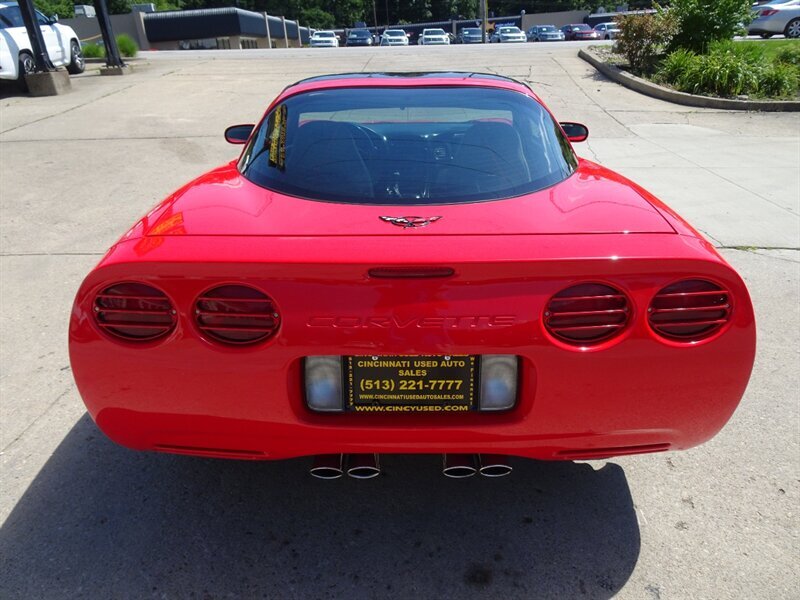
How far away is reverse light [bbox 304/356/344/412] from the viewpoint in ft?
6.28

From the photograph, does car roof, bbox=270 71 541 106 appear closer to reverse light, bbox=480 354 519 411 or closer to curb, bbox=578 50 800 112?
reverse light, bbox=480 354 519 411

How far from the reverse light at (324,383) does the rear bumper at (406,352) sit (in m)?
0.04

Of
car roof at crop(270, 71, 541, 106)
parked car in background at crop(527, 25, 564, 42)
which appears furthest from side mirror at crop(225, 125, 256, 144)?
parked car in background at crop(527, 25, 564, 42)

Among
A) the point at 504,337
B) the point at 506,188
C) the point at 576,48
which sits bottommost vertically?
the point at 576,48

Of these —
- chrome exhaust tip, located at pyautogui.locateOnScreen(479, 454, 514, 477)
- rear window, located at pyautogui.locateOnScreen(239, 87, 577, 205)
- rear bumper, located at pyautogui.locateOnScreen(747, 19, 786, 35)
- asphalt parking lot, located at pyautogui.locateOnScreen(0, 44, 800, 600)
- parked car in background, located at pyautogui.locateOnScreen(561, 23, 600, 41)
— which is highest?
rear window, located at pyautogui.locateOnScreen(239, 87, 577, 205)

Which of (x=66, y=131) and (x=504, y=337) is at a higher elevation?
(x=504, y=337)

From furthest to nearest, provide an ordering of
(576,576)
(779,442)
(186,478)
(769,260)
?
(769,260) → (779,442) → (186,478) → (576,576)

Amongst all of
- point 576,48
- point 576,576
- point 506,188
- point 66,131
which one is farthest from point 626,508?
point 576,48

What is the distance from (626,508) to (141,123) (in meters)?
10.3

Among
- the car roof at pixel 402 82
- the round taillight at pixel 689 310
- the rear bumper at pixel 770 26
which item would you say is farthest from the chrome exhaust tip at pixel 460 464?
the rear bumper at pixel 770 26

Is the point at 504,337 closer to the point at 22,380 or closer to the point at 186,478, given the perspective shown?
the point at 186,478

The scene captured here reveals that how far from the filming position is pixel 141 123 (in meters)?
10.5

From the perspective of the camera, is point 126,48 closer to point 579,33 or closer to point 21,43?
point 21,43

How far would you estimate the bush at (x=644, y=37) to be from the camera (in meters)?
14.2
